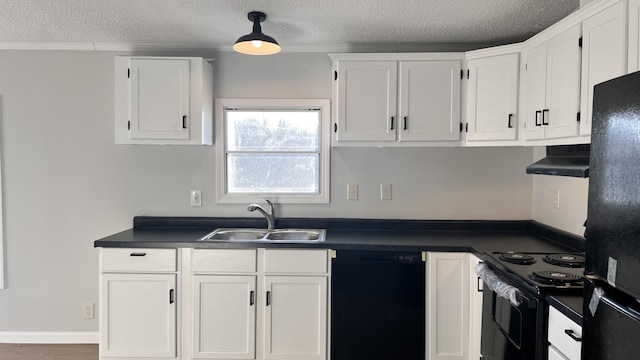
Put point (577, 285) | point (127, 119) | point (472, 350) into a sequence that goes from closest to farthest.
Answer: point (577, 285) < point (472, 350) < point (127, 119)

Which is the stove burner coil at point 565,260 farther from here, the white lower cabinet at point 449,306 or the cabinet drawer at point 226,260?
the cabinet drawer at point 226,260

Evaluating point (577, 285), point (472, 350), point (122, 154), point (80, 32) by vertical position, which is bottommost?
point (472, 350)

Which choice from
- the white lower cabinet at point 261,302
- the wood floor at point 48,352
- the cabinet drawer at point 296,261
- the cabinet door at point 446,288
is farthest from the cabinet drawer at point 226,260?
the wood floor at point 48,352

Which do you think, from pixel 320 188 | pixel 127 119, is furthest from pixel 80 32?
pixel 320 188

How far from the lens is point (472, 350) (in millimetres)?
2434

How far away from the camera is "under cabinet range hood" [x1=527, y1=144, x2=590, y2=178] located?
1.80 meters

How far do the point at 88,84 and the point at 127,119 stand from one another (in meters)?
0.56

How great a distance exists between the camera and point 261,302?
2531mm

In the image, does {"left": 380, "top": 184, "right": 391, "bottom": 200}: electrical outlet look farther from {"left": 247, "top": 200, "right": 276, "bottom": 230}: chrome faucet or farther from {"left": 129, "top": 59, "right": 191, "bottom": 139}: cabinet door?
{"left": 129, "top": 59, "right": 191, "bottom": 139}: cabinet door

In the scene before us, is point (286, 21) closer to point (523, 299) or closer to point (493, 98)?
point (493, 98)

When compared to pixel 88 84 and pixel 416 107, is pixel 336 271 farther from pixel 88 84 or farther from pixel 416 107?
pixel 88 84

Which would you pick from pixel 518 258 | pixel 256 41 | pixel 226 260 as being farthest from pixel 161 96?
pixel 518 258

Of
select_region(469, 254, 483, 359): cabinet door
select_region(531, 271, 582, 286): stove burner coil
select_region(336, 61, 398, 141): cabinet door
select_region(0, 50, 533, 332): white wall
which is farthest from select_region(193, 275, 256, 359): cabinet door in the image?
select_region(531, 271, 582, 286): stove burner coil

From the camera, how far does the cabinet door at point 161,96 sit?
2.76 meters
